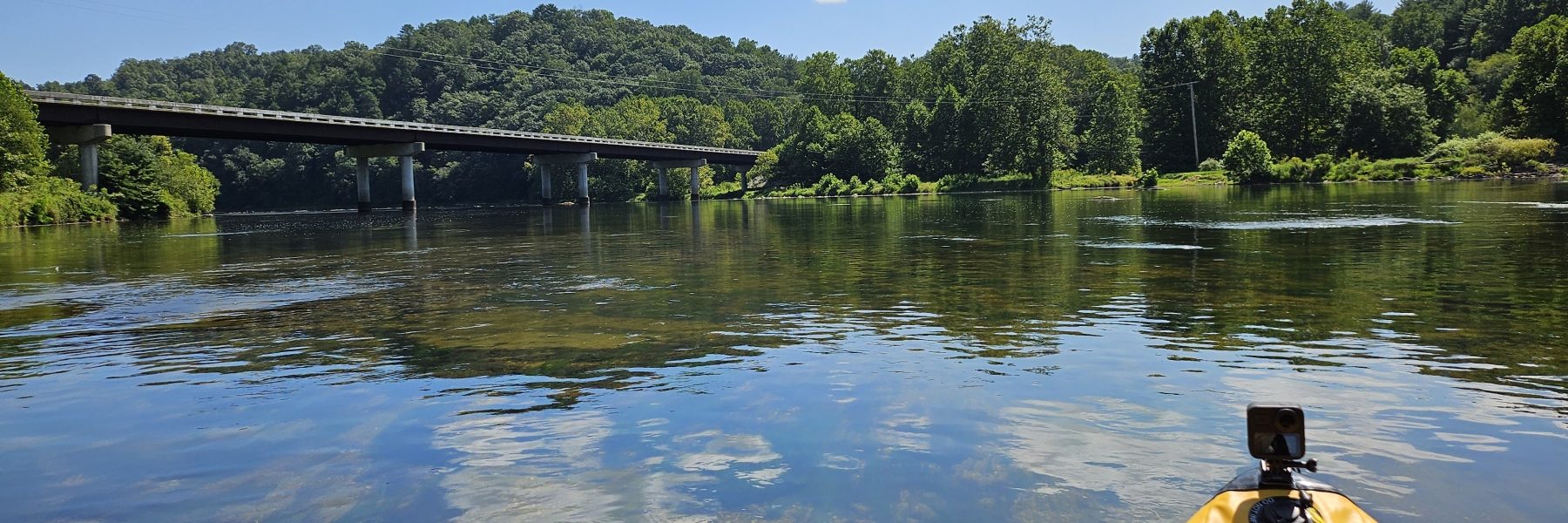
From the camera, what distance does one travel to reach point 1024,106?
12331cm

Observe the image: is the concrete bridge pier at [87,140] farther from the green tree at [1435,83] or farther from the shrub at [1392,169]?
the green tree at [1435,83]

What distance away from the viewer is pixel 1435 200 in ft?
156

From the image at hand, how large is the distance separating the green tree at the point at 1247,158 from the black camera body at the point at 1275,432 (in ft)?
327

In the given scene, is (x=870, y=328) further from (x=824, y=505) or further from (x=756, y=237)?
(x=756, y=237)

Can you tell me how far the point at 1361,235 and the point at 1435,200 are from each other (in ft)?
82.4

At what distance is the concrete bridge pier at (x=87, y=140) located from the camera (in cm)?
7794

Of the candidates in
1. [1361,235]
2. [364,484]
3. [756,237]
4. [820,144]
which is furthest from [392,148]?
[364,484]

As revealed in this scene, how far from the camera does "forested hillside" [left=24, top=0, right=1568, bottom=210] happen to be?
4094 inches

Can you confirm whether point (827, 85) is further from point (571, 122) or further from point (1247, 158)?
point (1247, 158)

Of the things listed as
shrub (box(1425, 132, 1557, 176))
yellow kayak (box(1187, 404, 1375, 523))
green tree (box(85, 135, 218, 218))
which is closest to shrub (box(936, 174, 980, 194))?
shrub (box(1425, 132, 1557, 176))

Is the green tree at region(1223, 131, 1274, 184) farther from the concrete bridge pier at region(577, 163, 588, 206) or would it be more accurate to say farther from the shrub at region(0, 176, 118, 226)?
the shrub at region(0, 176, 118, 226)

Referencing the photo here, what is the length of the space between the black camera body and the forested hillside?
102430 mm

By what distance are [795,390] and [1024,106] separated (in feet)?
389

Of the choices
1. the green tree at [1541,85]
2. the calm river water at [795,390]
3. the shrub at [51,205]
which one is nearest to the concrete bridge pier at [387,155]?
the shrub at [51,205]
